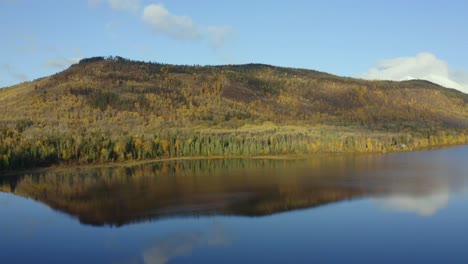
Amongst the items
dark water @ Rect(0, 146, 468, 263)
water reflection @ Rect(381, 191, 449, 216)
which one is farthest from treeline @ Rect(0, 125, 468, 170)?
water reflection @ Rect(381, 191, 449, 216)

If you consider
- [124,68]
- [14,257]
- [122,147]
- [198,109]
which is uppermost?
[124,68]

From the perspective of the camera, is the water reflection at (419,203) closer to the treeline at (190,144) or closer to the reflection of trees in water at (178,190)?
the reflection of trees in water at (178,190)

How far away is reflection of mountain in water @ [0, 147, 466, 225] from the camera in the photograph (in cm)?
5161

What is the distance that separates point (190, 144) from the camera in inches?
4336

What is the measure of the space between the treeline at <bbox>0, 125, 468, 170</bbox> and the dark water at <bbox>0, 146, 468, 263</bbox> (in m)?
10.4

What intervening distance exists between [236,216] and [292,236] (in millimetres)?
8434

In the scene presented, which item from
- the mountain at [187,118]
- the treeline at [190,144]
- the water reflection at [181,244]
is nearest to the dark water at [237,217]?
the water reflection at [181,244]

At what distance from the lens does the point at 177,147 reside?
109 m

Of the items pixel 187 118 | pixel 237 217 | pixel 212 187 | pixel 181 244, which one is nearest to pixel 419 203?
pixel 237 217

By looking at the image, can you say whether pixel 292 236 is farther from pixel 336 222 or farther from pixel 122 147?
pixel 122 147

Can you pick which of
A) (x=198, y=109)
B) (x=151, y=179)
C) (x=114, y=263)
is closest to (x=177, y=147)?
(x=151, y=179)

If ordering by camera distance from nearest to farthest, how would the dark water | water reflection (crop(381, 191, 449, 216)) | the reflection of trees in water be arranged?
1. the dark water
2. water reflection (crop(381, 191, 449, 216))
3. the reflection of trees in water

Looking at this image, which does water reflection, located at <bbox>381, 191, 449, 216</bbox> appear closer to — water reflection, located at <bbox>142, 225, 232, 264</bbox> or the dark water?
the dark water

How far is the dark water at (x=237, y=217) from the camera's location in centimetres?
3647
